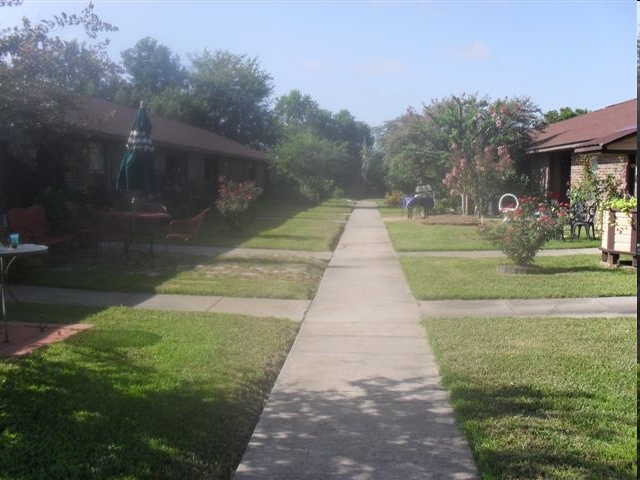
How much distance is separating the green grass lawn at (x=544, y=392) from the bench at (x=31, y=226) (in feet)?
22.8

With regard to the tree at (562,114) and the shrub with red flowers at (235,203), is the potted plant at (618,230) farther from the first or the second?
the tree at (562,114)

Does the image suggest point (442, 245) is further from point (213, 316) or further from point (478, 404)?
point (478, 404)

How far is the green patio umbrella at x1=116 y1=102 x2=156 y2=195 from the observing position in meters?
12.4

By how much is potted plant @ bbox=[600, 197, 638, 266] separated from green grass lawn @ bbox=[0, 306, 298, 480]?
681 centimetres

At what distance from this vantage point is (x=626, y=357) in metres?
6.13

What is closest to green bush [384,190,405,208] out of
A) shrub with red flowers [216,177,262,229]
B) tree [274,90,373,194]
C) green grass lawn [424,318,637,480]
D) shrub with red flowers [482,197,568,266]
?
shrub with red flowers [216,177,262,229]

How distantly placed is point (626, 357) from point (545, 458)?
261 cm

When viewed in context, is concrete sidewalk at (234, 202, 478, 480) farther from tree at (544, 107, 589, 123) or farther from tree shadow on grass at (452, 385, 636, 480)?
tree at (544, 107, 589, 123)

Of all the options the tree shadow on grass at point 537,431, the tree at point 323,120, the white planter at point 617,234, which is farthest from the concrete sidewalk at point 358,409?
the tree at point 323,120

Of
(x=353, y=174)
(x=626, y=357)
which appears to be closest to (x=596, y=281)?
(x=626, y=357)

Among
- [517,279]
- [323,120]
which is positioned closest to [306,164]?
[517,279]

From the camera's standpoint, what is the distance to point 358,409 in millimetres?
4922

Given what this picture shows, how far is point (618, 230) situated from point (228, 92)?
33033mm

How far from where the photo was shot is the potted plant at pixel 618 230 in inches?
449
